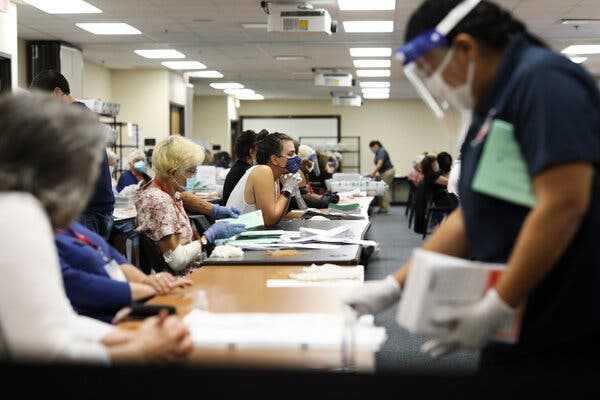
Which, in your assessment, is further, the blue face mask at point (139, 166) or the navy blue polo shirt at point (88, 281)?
the blue face mask at point (139, 166)

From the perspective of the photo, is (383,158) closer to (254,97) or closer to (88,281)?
(254,97)

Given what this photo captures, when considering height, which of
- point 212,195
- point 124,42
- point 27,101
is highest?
point 124,42

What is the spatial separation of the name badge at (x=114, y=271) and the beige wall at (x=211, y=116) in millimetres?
17840

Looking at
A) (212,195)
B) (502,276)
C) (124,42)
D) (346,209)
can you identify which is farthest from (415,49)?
(124,42)

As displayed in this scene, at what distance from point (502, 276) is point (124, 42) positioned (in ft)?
35.0

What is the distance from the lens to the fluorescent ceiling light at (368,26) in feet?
30.8

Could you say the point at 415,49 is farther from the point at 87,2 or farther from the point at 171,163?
the point at 87,2

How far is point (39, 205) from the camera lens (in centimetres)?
117

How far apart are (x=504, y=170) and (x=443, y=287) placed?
21 centimetres

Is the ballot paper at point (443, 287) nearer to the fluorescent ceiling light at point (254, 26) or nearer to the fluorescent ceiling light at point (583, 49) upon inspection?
the fluorescent ceiling light at point (254, 26)

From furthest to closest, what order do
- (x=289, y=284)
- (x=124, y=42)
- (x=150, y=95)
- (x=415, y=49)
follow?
(x=150, y=95), (x=124, y=42), (x=289, y=284), (x=415, y=49)

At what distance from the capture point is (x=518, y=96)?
120 centimetres

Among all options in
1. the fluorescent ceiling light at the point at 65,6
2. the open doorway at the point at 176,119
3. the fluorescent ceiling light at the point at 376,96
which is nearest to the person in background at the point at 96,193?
the fluorescent ceiling light at the point at 65,6

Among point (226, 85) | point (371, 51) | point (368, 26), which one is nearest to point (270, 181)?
point (368, 26)
